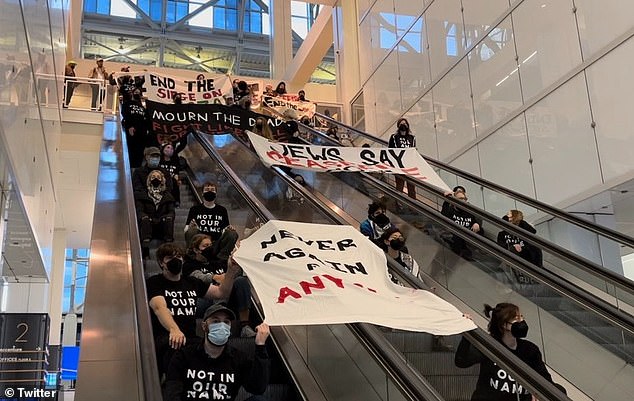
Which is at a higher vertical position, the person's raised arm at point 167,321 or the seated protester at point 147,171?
the seated protester at point 147,171

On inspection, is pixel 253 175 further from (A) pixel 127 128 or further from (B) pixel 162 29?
(B) pixel 162 29

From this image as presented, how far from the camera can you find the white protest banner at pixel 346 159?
7883 mm

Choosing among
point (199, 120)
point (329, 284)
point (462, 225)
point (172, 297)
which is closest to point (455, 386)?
point (329, 284)

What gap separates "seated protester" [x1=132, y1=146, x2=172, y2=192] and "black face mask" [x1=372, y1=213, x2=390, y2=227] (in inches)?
99.3

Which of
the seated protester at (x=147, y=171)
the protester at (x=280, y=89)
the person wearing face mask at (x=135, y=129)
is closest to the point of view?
the seated protester at (x=147, y=171)

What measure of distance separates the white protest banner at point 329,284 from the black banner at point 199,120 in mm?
7036

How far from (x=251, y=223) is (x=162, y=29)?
26547 millimetres

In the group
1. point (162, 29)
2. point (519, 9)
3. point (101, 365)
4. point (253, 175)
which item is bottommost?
point (101, 365)

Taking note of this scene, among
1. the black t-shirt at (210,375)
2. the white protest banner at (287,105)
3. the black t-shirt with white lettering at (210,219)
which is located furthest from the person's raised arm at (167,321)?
the white protest banner at (287,105)

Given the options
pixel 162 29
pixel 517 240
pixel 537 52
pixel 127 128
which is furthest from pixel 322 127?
pixel 162 29

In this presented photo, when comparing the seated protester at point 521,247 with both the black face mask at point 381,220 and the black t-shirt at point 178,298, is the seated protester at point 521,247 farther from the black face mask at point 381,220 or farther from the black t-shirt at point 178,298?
the black t-shirt at point 178,298

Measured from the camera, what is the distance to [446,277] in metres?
6.44

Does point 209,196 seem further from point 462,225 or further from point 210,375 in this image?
point 210,375

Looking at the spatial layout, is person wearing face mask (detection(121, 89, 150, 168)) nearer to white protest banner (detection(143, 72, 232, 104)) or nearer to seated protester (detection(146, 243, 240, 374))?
white protest banner (detection(143, 72, 232, 104))
